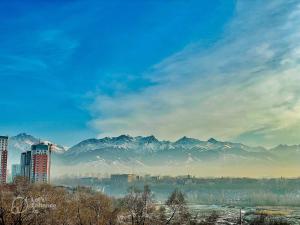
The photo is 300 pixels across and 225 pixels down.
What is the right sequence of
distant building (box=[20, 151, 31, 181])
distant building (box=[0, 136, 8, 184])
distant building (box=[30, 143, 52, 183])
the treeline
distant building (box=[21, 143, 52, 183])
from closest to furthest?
the treeline
distant building (box=[0, 136, 8, 184])
distant building (box=[21, 143, 52, 183])
distant building (box=[30, 143, 52, 183])
distant building (box=[20, 151, 31, 181])

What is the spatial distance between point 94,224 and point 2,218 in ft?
37.6

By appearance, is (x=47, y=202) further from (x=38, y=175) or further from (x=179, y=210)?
(x=38, y=175)

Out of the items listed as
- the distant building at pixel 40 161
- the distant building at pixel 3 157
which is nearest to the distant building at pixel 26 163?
the distant building at pixel 40 161

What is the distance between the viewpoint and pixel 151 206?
5116cm

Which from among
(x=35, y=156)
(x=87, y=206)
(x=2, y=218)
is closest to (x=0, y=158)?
(x=35, y=156)

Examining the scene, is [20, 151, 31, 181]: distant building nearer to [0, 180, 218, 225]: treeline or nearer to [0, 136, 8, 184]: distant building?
[0, 136, 8, 184]: distant building

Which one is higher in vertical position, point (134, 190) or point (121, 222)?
point (134, 190)

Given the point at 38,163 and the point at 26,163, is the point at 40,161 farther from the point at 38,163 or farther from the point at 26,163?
the point at 26,163

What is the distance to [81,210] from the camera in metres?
53.4

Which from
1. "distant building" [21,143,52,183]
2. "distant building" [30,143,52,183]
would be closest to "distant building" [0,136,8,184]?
"distant building" [21,143,52,183]

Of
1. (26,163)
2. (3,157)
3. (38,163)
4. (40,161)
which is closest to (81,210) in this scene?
(38,163)

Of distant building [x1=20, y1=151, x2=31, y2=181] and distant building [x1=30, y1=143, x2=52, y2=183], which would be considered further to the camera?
distant building [x1=20, y1=151, x2=31, y2=181]

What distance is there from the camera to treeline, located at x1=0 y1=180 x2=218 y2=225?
44750mm

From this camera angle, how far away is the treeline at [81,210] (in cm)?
4475
